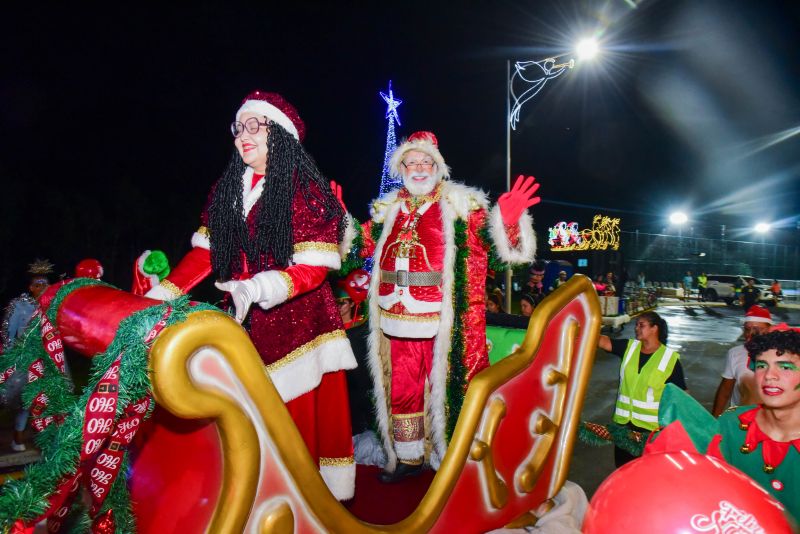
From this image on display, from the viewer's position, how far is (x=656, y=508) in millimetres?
938

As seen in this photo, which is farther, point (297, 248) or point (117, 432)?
point (297, 248)

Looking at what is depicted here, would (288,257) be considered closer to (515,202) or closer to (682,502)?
(515,202)

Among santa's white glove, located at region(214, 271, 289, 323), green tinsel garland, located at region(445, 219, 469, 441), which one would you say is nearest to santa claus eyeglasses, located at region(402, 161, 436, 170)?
green tinsel garland, located at region(445, 219, 469, 441)

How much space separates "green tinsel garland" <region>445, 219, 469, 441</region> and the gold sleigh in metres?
0.36

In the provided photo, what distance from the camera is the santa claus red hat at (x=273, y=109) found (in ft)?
6.73

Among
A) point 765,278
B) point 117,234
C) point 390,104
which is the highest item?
point 390,104

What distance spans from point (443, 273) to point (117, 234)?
12.2 m

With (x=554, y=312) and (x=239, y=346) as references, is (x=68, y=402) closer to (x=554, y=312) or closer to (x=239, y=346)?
(x=239, y=346)

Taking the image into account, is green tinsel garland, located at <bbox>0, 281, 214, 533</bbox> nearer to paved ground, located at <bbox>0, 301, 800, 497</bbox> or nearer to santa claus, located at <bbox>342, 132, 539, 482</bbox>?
santa claus, located at <bbox>342, 132, 539, 482</bbox>

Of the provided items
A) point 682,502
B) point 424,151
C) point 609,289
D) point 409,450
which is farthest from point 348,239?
point 609,289

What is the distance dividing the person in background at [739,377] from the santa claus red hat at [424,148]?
2582mm

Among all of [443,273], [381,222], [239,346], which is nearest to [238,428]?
[239,346]

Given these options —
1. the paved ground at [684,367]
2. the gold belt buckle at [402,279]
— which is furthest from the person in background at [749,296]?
the gold belt buckle at [402,279]

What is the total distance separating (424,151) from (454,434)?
5.38 feet
